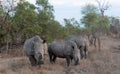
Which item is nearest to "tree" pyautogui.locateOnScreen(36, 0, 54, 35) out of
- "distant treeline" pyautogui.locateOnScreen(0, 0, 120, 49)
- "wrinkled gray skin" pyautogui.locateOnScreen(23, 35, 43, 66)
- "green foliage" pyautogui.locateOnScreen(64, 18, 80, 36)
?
"distant treeline" pyautogui.locateOnScreen(0, 0, 120, 49)

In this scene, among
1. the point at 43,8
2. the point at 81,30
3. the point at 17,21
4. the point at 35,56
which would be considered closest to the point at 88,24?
the point at 81,30

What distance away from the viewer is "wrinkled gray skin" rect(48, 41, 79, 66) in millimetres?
15047

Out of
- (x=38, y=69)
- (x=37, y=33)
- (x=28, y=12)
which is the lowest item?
(x=38, y=69)

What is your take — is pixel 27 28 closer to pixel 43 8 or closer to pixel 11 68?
pixel 43 8

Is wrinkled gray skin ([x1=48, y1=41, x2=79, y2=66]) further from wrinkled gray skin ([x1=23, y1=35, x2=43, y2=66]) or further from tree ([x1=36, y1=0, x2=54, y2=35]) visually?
tree ([x1=36, y1=0, x2=54, y2=35])

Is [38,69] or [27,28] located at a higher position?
[27,28]

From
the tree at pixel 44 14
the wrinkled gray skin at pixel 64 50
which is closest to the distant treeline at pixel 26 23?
the tree at pixel 44 14

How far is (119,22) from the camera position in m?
41.7

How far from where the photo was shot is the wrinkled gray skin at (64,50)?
15047 mm

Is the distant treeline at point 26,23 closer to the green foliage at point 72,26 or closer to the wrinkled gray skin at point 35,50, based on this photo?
the green foliage at point 72,26

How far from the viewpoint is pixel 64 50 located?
15555 mm

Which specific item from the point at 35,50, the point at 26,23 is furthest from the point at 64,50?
the point at 26,23

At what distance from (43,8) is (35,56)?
8.91 meters

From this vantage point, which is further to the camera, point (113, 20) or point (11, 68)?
point (113, 20)
